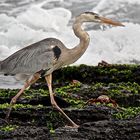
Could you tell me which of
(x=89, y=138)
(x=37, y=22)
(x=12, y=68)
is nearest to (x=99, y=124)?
(x=89, y=138)

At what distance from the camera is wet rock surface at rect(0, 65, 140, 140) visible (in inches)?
357

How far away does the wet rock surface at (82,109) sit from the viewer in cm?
908

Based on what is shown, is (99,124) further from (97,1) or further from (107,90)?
(97,1)

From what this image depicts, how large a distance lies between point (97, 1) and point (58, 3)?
6.70ft

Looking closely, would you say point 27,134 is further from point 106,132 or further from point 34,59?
point 34,59

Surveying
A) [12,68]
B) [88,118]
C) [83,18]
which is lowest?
[88,118]

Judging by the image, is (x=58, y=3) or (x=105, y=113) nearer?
(x=105, y=113)

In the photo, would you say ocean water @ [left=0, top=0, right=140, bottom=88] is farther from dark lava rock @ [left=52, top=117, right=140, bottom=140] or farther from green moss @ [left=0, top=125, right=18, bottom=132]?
dark lava rock @ [left=52, top=117, right=140, bottom=140]

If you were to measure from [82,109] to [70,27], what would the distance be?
2082 cm

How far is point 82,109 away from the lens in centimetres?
1100

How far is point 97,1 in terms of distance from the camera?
3738 cm

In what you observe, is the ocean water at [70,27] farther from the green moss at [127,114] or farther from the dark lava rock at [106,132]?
the dark lava rock at [106,132]

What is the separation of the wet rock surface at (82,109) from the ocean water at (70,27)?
931 cm

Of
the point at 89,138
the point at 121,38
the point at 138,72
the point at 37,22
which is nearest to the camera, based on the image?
the point at 89,138
